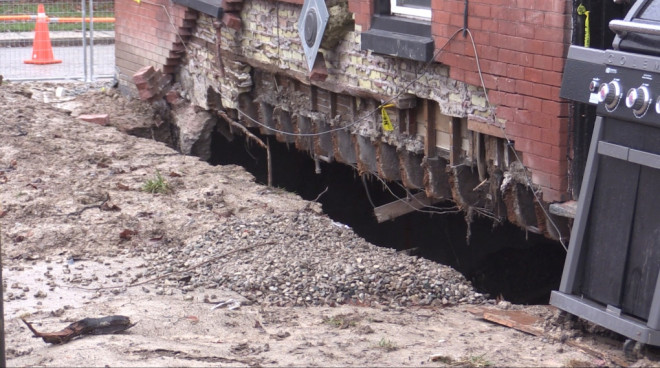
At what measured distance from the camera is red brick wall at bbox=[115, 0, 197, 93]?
34.4ft

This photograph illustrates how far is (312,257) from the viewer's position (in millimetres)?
6379

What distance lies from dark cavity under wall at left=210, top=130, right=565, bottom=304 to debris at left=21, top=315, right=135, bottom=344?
131 inches

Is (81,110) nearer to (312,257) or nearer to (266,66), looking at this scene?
(266,66)

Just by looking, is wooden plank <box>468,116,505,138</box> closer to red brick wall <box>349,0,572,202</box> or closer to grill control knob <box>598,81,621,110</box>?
red brick wall <box>349,0,572,202</box>

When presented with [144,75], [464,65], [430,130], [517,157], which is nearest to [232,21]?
[144,75]

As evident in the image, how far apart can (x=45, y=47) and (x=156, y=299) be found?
964cm

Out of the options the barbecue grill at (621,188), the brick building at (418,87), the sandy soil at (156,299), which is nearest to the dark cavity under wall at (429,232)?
the brick building at (418,87)

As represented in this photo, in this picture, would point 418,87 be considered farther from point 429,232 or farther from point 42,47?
point 42,47

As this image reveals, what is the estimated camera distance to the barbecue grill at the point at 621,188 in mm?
4398

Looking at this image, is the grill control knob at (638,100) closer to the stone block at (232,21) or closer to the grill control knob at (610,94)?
the grill control knob at (610,94)

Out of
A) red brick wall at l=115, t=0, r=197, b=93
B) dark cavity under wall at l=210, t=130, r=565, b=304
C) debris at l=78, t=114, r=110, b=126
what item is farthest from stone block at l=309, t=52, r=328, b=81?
debris at l=78, t=114, r=110, b=126

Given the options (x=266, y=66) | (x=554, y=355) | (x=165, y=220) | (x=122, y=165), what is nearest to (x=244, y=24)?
(x=266, y=66)

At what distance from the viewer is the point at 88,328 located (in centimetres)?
495

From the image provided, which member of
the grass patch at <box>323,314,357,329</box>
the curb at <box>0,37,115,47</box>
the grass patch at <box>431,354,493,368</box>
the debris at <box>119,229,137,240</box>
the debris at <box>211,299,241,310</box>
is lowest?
the debris at <box>119,229,137,240</box>
